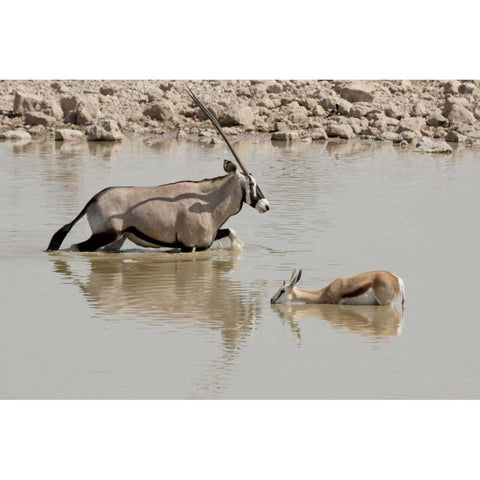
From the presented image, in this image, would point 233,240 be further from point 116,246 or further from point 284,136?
point 284,136

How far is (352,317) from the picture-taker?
12.3m

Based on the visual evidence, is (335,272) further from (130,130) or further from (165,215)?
(130,130)

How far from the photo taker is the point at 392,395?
32.8 feet

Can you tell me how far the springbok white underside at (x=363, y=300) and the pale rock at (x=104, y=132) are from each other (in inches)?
722

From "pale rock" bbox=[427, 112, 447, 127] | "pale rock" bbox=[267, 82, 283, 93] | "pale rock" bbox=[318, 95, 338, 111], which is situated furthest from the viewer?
"pale rock" bbox=[267, 82, 283, 93]

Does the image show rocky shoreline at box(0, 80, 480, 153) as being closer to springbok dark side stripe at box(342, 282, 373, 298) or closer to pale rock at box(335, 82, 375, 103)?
pale rock at box(335, 82, 375, 103)

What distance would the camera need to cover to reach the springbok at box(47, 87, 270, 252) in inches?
611

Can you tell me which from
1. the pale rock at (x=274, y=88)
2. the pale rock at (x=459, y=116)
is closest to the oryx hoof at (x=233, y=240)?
the pale rock at (x=459, y=116)

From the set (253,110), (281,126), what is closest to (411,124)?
(281,126)

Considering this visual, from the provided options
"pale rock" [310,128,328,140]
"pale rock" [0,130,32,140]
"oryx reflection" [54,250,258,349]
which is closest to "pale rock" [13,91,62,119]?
"pale rock" [0,130,32,140]

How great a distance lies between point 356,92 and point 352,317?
21.8 m

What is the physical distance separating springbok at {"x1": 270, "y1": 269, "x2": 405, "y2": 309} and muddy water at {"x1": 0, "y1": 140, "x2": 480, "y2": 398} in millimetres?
104

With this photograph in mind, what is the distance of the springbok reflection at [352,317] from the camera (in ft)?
39.0

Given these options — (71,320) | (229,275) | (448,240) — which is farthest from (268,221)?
(71,320)
